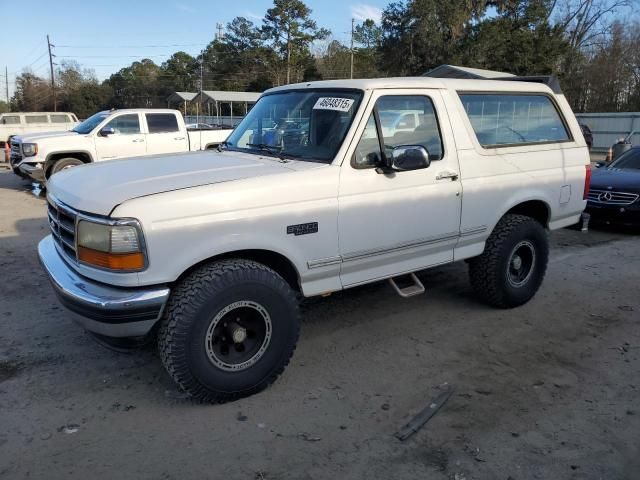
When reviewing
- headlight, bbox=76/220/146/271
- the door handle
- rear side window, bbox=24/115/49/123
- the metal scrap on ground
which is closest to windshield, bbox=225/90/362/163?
the door handle

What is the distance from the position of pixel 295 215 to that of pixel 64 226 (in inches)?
58.6

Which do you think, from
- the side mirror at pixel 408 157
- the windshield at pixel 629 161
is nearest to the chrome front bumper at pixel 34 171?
the side mirror at pixel 408 157

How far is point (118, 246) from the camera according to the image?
9.50 feet

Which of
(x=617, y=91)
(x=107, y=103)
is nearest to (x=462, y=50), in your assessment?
(x=617, y=91)

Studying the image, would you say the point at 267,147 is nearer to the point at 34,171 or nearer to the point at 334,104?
the point at 334,104

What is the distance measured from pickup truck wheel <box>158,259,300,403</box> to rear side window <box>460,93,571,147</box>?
2.33 metres

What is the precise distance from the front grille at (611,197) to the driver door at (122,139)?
961cm

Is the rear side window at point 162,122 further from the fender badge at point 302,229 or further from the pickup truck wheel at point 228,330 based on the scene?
the pickup truck wheel at point 228,330

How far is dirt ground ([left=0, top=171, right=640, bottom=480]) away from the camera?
9.34 feet

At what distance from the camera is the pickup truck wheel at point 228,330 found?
10.1ft

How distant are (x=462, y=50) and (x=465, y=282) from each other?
3106 cm

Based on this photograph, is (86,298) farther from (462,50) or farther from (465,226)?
(462,50)

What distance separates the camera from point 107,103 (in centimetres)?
6631

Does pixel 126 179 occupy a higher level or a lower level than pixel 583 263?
higher
